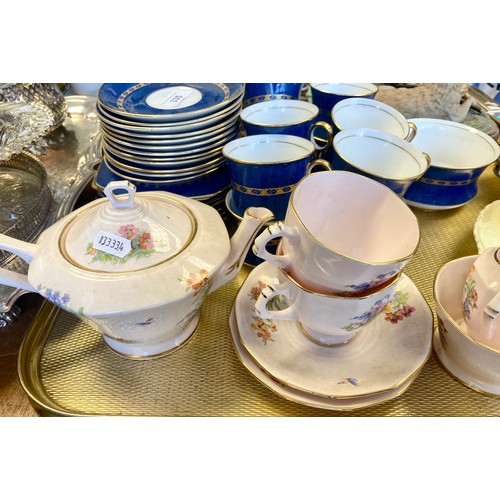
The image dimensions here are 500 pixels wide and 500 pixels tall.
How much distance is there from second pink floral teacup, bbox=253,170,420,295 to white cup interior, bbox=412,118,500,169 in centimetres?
37

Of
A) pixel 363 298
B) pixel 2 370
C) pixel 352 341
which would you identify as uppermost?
pixel 363 298

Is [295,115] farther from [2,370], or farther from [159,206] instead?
[2,370]

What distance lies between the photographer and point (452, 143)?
3.10 feet

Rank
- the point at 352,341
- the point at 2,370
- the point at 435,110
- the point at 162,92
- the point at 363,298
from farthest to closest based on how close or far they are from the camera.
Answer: the point at 435,110 → the point at 162,92 → the point at 2,370 → the point at 352,341 → the point at 363,298

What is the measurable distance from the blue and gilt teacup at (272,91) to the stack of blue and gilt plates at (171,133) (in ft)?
0.58

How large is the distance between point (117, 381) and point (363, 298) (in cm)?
41

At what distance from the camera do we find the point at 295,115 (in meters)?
0.88

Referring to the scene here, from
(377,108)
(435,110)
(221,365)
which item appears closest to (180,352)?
(221,365)

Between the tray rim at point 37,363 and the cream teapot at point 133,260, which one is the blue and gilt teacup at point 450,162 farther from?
the tray rim at point 37,363

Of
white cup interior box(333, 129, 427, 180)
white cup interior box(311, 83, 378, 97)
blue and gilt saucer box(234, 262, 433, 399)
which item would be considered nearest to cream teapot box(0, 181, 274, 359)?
blue and gilt saucer box(234, 262, 433, 399)

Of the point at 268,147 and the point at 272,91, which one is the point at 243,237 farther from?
the point at 272,91

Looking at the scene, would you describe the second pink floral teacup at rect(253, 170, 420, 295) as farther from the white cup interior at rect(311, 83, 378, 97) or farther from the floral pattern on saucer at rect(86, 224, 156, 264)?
the white cup interior at rect(311, 83, 378, 97)

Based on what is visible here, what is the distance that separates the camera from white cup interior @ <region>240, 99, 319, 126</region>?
87 cm

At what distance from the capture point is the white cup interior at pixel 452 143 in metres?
0.91
